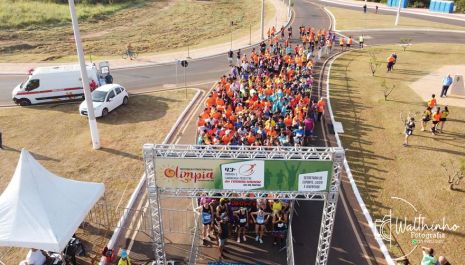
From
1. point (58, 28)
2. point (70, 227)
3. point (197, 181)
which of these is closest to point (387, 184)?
point (197, 181)

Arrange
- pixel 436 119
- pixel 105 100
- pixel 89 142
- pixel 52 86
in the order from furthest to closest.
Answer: pixel 52 86, pixel 105 100, pixel 89 142, pixel 436 119

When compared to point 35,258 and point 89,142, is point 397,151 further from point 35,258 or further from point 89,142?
point 35,258

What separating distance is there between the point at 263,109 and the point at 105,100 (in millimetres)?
9766

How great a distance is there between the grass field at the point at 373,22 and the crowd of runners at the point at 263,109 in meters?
26.8

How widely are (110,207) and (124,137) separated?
21.3ft

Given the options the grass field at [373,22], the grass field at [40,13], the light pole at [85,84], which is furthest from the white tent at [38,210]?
the grass field at [373,22]

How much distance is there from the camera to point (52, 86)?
25.1 metres

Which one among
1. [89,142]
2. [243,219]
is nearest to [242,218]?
[243,219]

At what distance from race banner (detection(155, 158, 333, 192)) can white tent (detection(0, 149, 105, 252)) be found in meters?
2.93

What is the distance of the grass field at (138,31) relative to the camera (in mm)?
39594

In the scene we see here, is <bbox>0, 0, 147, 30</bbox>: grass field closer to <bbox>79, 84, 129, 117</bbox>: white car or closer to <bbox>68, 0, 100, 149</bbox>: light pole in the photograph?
<bbox>79, 84, 129, 117</bbox>: white car

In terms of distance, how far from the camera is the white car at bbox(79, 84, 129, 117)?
2285cm

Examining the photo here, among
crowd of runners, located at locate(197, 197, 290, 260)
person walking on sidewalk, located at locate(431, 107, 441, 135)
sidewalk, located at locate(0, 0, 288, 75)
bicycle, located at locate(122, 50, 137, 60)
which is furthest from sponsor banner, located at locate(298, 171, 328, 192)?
bicycle, located at locate(122, 50, 137, 60)

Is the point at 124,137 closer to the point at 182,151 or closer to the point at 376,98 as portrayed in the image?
the point at 182,151
